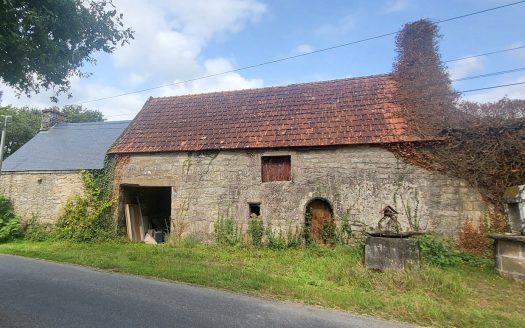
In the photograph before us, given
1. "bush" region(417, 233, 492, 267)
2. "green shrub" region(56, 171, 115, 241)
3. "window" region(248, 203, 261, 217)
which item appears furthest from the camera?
"green shrub" region(56, 171, 115, 241)

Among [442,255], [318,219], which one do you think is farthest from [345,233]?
[442,255]

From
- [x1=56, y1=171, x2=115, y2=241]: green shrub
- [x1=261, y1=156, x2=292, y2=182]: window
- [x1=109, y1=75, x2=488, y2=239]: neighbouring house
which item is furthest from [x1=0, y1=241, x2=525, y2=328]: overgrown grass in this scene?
[x1=261, y1=156, x2=292, y2=182]: window

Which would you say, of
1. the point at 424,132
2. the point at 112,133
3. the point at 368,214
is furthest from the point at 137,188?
the point at 424,132

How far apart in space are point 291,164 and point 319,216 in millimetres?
1923

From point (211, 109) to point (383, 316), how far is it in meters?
11.0

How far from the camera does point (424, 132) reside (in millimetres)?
10320

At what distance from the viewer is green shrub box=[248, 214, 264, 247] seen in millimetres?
11180

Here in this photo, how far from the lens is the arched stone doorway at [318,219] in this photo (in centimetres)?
1077

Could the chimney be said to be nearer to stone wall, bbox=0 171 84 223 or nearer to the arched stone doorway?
stone wall, bbox=0 171 84 223

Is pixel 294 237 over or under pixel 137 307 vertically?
over

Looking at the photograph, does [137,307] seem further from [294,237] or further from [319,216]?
[319,216]

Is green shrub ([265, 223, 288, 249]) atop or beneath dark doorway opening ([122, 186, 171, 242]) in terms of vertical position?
beneath

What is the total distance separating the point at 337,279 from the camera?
738 cm

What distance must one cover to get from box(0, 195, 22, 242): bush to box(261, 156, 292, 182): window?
10374 millimetres
